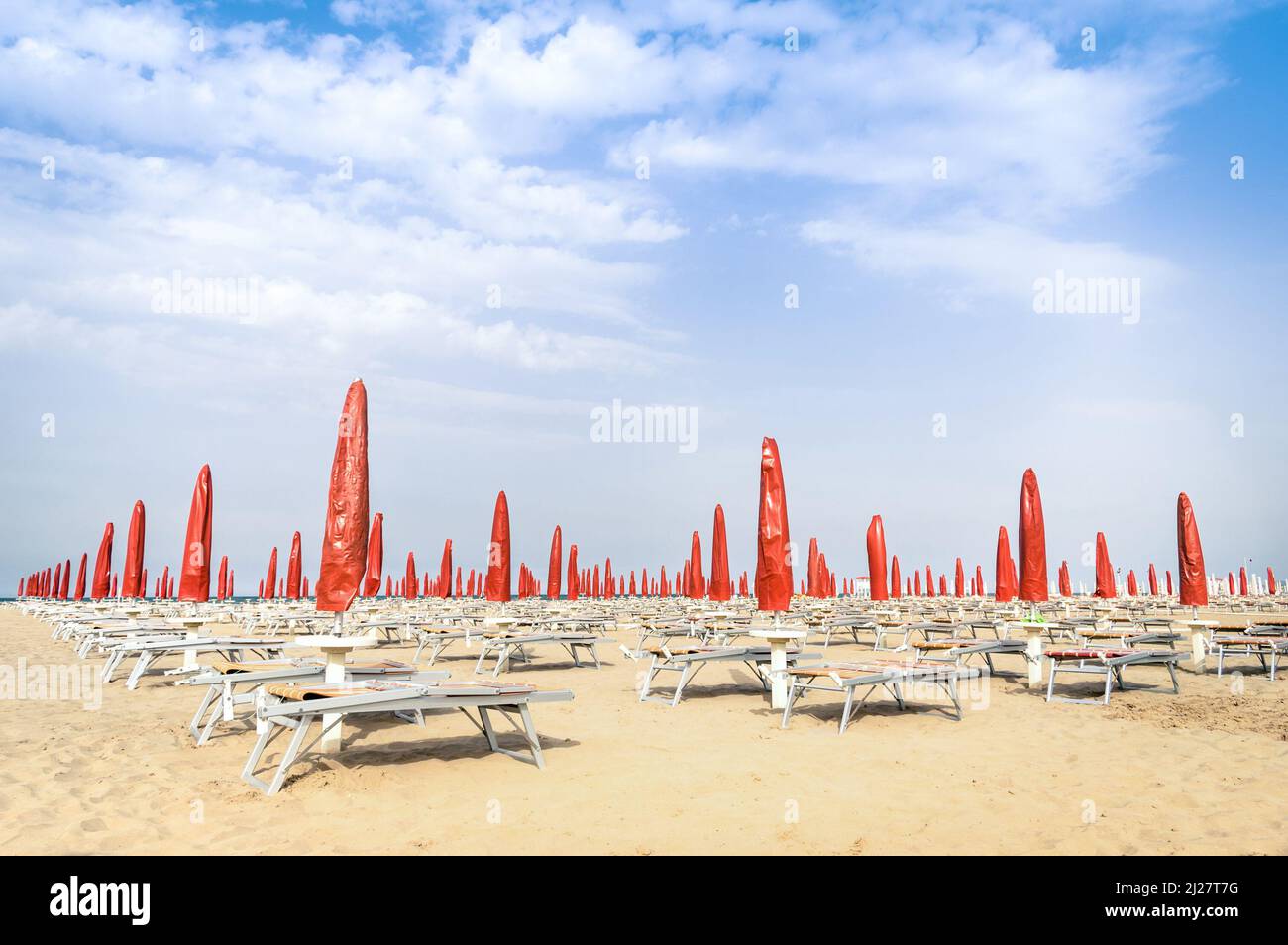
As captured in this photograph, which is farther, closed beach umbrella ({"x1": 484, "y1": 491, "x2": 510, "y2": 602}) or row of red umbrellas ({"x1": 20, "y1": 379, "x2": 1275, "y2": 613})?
closed beach umbrella ({"x1": 484, "y1": 491, "x2": 510, "y2": 602})

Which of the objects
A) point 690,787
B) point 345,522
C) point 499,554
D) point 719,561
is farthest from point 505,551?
point 690,787

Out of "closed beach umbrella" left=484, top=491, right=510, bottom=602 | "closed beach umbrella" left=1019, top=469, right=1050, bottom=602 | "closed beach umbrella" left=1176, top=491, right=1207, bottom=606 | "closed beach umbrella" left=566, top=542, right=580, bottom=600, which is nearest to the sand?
"closed beach umbrella" left=1019, top=469, right=1050, bottom=602

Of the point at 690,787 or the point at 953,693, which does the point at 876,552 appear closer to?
the point at 953,693

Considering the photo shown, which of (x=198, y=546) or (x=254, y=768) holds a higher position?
(x=198, y=546)

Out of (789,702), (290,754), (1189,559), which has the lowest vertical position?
(789,702)

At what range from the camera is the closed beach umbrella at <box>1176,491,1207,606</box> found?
41.5 ft

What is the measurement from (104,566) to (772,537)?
61.6 ft

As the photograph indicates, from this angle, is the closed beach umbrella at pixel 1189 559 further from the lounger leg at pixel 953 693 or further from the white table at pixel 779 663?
the white table at pixel 779 663

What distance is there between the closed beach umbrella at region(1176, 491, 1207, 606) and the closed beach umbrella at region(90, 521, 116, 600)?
72.9 ft

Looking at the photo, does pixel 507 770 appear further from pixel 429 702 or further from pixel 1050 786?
pixel 1050 786

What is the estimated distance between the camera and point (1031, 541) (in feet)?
38.3

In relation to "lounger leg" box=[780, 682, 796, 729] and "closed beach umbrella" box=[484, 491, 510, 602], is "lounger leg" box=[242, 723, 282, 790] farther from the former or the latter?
"closed beach umbrella" box=[484, 491, 510, 602]
